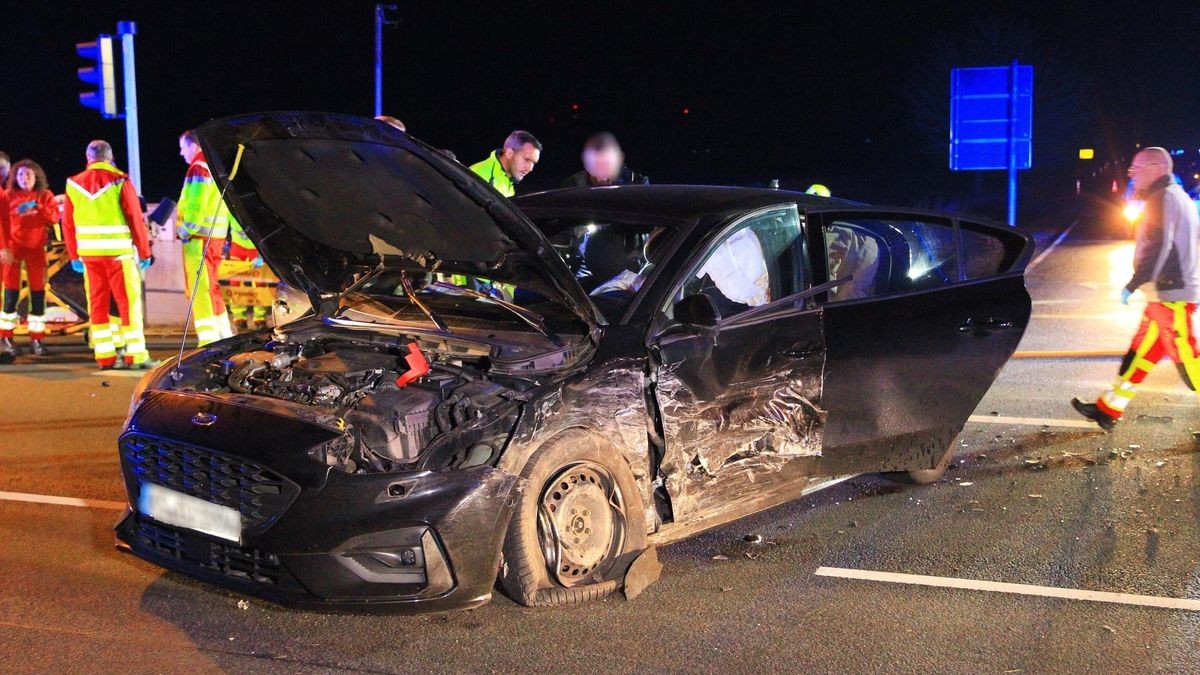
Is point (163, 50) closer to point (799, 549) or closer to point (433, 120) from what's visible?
point (433, 120)

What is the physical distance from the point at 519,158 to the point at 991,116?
12.6 metres

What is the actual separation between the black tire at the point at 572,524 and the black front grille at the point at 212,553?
0.83 m

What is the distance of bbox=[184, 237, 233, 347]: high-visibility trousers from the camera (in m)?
10.5

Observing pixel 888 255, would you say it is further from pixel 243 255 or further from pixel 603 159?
pixel 243 255

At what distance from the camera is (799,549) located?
5.30 metres

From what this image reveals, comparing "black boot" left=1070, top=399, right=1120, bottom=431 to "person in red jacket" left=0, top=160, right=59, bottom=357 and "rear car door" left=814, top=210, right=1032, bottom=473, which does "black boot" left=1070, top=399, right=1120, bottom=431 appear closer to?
"rear car door" left=814, top=210, right=1032, bottom=473

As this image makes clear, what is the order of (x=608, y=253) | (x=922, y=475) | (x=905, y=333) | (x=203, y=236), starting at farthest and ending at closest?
(x=203, y=236) → (x=922, y=475) → (x=905, y=333) → (x=608, y=253)

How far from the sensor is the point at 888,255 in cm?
600

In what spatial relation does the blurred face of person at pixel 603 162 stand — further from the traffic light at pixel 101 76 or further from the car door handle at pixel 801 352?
the traffic light at pixel 101 76

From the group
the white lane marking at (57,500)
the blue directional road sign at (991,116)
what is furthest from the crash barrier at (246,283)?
the blue directional road sign at (991,116)

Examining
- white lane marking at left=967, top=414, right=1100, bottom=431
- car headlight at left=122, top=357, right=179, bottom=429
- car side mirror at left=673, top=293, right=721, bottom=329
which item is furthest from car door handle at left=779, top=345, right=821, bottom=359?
white lane marking at left=967, top=414, right=1100, bottom=431

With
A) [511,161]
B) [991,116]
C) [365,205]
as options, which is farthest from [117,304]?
[991,116]

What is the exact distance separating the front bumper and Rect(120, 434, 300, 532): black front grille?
0.06 metres

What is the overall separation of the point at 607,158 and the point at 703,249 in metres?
3.68
